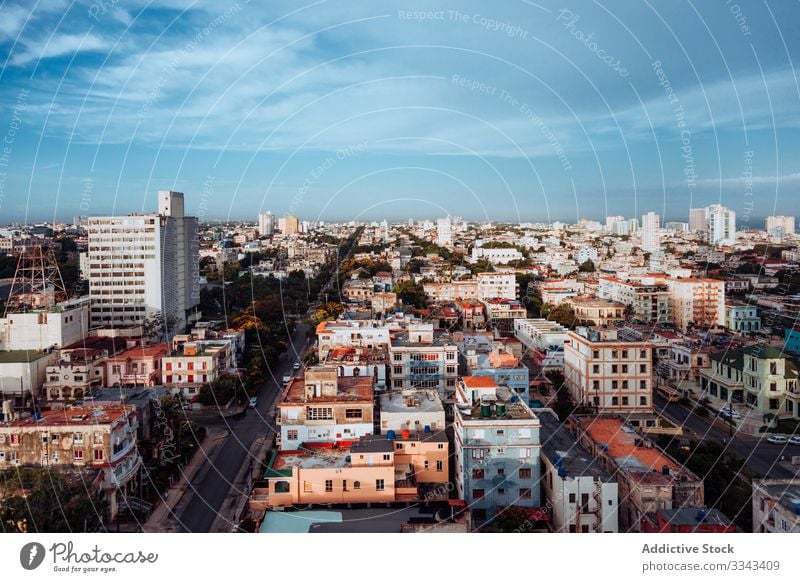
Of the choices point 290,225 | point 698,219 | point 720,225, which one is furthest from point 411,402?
point 290,225

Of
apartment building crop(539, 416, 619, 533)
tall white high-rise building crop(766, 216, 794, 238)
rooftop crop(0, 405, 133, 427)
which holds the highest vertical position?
tall white high-rise building crop(766, 216, 794, 238)

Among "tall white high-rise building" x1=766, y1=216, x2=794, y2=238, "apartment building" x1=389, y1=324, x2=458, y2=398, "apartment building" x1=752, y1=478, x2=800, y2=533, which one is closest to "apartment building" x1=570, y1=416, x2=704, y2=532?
"apartment building" x1=752, y1=478, x2=800, y2=533

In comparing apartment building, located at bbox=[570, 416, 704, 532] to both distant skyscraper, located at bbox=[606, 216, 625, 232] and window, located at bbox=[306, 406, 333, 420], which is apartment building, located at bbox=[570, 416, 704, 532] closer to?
window, located at bbox=[306, 406, 333, 420]

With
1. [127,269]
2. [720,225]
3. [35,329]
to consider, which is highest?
[720,225]

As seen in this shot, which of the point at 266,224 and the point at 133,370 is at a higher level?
the point at 266,224

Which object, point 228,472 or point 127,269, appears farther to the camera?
point 127,269

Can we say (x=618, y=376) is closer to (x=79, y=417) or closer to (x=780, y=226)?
(x=79, y=417)

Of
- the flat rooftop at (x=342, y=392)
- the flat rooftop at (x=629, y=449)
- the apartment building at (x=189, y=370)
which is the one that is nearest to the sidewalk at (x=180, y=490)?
the flat rooftop at (x=342, y=392)

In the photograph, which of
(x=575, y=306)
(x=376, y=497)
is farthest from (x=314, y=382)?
(x=575, y=306)
